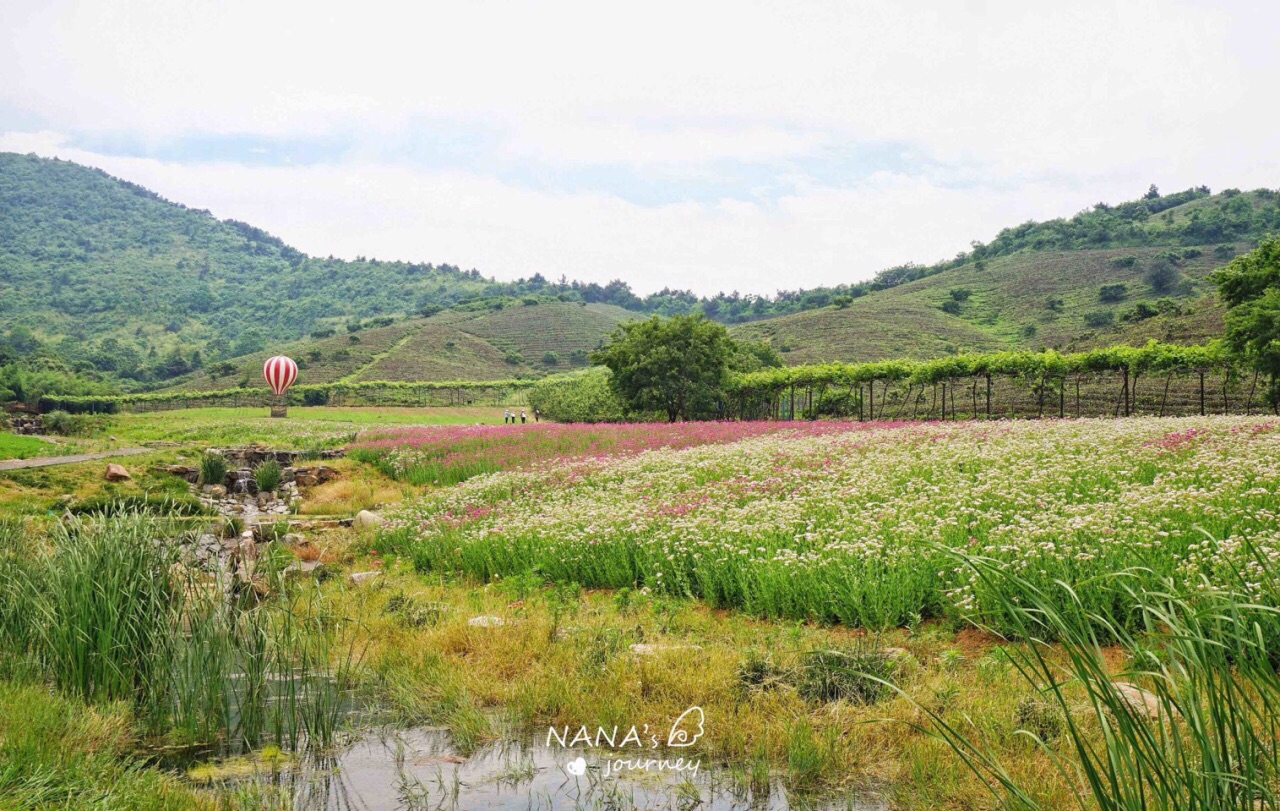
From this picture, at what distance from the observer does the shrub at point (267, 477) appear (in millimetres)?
27656

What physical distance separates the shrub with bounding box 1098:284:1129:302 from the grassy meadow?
3648 inches

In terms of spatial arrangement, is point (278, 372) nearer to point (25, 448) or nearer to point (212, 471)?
point (25, 448)

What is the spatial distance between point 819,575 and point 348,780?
5872 millimetres

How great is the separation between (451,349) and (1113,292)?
90477mm

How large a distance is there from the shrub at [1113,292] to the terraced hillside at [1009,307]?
0.11 meters

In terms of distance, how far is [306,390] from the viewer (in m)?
94.5

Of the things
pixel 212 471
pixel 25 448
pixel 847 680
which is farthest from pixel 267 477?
pixel 847 680

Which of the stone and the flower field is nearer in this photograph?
the flower field

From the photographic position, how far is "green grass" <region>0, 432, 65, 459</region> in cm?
2923

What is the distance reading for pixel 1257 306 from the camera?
2948 cm

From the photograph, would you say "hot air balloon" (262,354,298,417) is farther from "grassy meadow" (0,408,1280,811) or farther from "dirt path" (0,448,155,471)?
"grassy meadow" (0,408,1280,811)

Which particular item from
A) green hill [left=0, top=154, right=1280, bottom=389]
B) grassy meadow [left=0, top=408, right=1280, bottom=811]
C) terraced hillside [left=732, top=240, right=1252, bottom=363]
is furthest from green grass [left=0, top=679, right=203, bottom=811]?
terraced hillside [left=732, top=240, right=1252, bottom=363]

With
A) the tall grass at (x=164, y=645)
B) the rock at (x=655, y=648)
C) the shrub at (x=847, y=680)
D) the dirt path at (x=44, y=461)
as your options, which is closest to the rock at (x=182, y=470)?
the dirt path at (x=44, y=461)

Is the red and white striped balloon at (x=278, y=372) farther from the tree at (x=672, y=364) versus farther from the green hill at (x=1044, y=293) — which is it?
the green hill at (x=1044, y=293)
